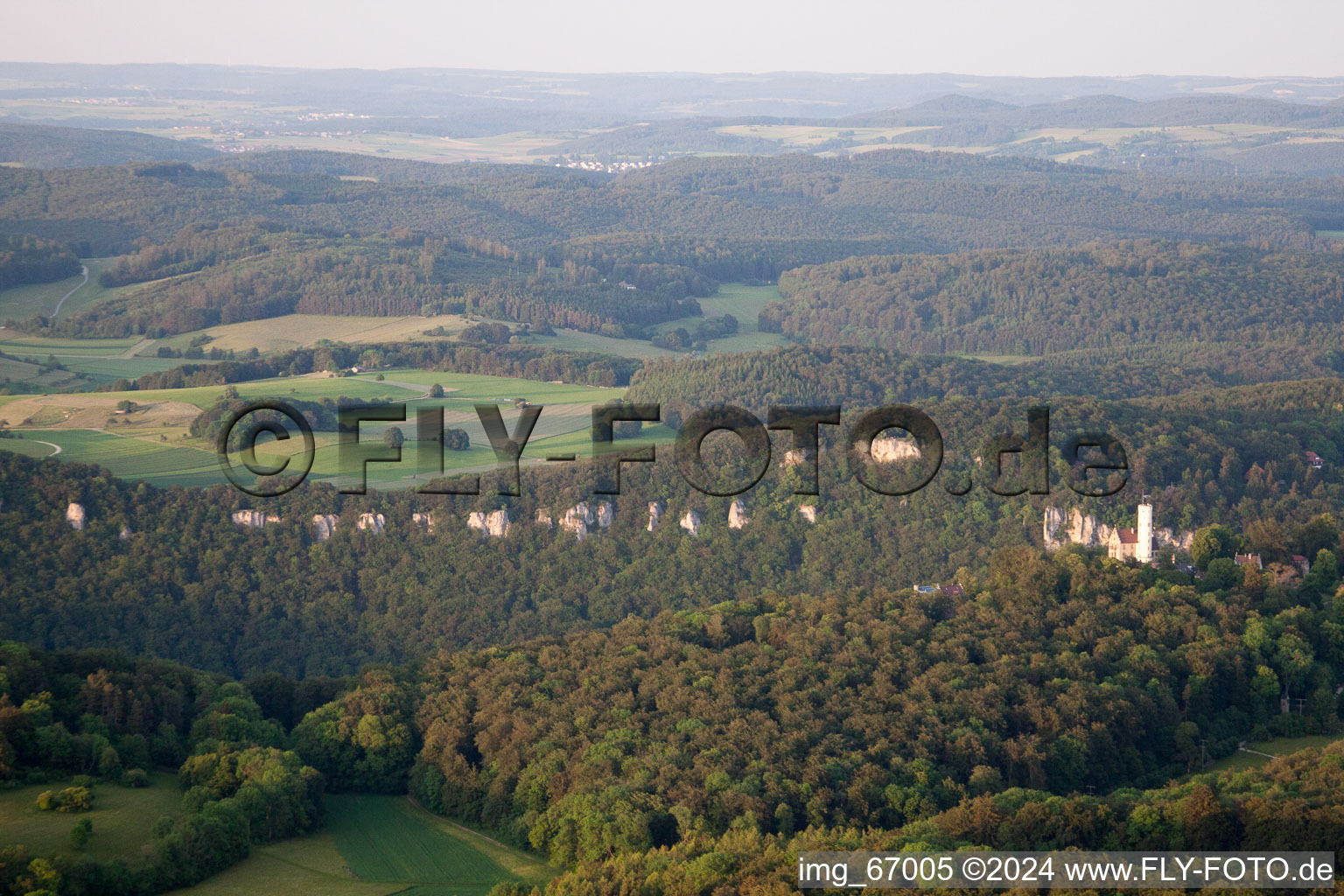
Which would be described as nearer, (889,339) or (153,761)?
(153,761)

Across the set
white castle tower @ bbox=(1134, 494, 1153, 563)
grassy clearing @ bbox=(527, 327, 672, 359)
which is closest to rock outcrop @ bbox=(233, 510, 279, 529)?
white castle tower @ bbox=(1134, 494, 1153, 563)

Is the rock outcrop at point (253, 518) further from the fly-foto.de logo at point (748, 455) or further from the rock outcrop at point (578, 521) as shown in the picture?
the rock outcrop at point (578, 521)

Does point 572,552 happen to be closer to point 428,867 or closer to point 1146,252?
point 428,867

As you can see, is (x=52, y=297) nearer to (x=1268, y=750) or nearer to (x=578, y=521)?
(x=578, y=521)

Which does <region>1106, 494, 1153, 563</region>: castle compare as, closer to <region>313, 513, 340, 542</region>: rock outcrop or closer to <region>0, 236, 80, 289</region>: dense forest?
<region>313, 513, 340, 542</region>: rock outcrop

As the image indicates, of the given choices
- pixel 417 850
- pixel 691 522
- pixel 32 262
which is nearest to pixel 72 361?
pixel 32 262

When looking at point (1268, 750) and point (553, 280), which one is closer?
point (1268, 750)

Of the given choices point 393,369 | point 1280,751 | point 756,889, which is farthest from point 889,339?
point 756,889
